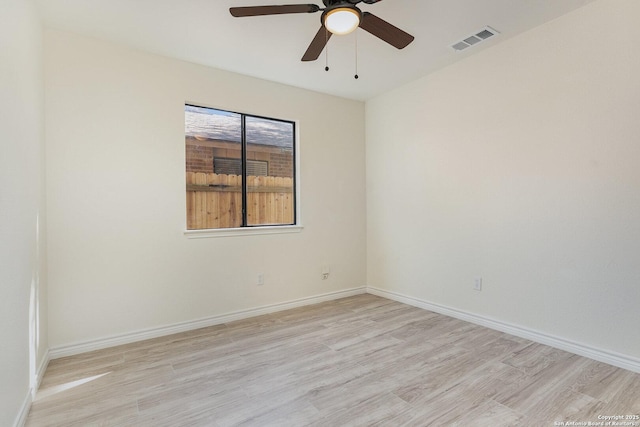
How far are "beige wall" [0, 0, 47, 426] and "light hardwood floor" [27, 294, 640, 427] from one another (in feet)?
1.14

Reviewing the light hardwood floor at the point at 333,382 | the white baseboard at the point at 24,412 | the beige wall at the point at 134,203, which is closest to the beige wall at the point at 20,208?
the white baseboard at the point at 24,412

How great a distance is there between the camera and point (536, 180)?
2.70 meters

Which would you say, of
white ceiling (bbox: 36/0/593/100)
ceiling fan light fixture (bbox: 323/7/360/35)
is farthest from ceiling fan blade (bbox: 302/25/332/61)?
white ceiling (bbox: 36/0/593/100)

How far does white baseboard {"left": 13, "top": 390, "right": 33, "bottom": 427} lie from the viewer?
5.41 ft

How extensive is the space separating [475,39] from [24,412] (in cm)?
414

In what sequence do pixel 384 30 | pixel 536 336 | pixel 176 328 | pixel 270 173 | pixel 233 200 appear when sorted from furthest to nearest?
pixel 270 173 → pixel 233 200 → pixel 176 328 → pixel 536 336 → pixel 384 30

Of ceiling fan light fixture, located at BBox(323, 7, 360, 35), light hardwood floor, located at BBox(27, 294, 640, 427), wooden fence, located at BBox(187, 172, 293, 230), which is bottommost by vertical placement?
light hardwood floor, located at BBox(27, 294, 640, 427)

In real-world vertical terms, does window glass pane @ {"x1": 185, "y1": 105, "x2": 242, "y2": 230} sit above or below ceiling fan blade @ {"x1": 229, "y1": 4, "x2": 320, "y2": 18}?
below

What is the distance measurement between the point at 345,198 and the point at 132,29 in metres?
2.82

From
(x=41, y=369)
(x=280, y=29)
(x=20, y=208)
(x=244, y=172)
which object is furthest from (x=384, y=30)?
(x=41, y=369)

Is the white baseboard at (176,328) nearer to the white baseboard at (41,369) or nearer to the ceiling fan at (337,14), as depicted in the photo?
the white baseboard at (41,369)

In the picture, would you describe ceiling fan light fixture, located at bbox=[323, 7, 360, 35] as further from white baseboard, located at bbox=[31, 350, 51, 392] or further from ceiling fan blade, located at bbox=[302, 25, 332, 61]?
white baseboard, located at bbox=[31, 350, 51, 392]

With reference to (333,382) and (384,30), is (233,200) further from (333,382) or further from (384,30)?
(384,30)

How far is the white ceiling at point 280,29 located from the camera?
91.0 inches
